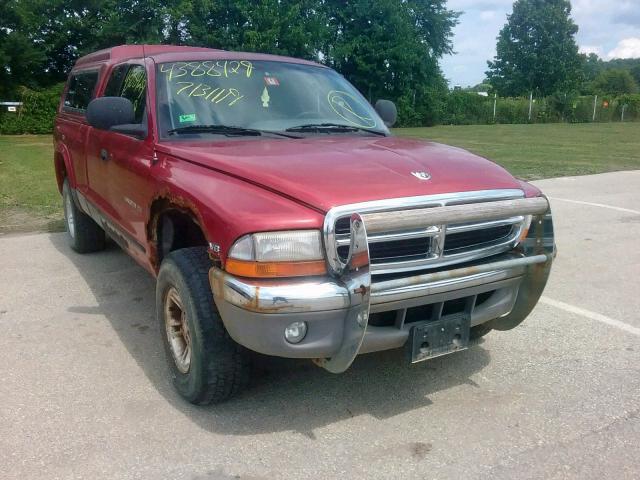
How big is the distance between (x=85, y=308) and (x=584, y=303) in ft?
12.7

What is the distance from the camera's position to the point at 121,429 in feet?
10.0

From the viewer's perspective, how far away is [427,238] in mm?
2990

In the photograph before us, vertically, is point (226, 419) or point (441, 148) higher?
point (441, 148)

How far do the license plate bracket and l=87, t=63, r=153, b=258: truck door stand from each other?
1786 mm

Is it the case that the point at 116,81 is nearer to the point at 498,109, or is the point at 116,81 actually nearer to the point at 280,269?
the point at 280,269

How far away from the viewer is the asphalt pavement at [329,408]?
2789mm

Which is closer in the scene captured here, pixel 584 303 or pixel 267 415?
pixel 267 415

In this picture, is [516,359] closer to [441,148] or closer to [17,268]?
[441,148]

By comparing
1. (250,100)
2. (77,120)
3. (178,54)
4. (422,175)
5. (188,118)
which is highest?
(178,54)

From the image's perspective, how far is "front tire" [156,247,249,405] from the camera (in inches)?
119

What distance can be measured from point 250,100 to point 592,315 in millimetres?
2930

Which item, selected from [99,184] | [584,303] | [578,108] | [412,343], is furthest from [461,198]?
[578,108]

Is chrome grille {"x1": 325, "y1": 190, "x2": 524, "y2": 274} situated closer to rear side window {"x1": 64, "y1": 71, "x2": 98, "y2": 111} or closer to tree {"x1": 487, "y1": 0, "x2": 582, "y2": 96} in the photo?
rear side window {"x1": 64, "y1": 71, "x2": 98, "y2": 111}

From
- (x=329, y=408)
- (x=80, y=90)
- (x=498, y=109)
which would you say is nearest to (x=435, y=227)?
(x=329, y=408)
